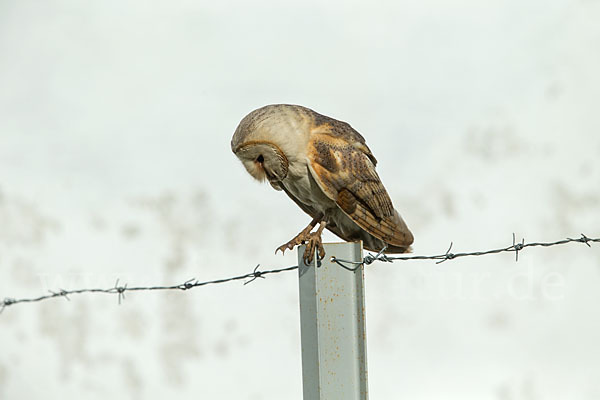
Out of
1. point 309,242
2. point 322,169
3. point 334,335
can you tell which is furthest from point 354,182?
point 334,335

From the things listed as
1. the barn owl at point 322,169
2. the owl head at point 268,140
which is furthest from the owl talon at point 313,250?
the owl head at point 268,140

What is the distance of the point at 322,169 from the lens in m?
3.31

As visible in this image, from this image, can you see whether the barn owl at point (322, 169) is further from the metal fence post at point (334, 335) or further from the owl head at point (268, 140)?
the metal fence post at point (334, 335)

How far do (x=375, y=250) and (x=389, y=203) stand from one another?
0.98ft

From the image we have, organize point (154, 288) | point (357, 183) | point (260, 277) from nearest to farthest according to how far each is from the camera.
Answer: point (260, 277)
point (154, 288)
point (357, 183)

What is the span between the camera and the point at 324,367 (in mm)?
2438

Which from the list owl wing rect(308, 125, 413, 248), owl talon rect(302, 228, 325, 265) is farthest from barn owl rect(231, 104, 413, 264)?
owl talon rect(302, 228, 325, 265)

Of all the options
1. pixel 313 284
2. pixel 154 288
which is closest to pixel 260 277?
pixel 313 284

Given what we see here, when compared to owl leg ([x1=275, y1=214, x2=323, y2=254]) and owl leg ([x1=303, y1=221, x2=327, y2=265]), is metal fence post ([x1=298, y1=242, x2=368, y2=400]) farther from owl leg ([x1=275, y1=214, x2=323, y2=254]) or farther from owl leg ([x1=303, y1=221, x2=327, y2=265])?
owl leg ([x1=275, y1=214, x2=323, y2=254])

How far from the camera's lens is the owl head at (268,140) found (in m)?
3.14

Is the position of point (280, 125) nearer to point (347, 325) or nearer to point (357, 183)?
point (357, 183)

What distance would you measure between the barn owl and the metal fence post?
2.18ft

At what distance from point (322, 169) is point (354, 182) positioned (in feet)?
0.67

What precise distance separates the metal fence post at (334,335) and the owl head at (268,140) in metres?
0.87
